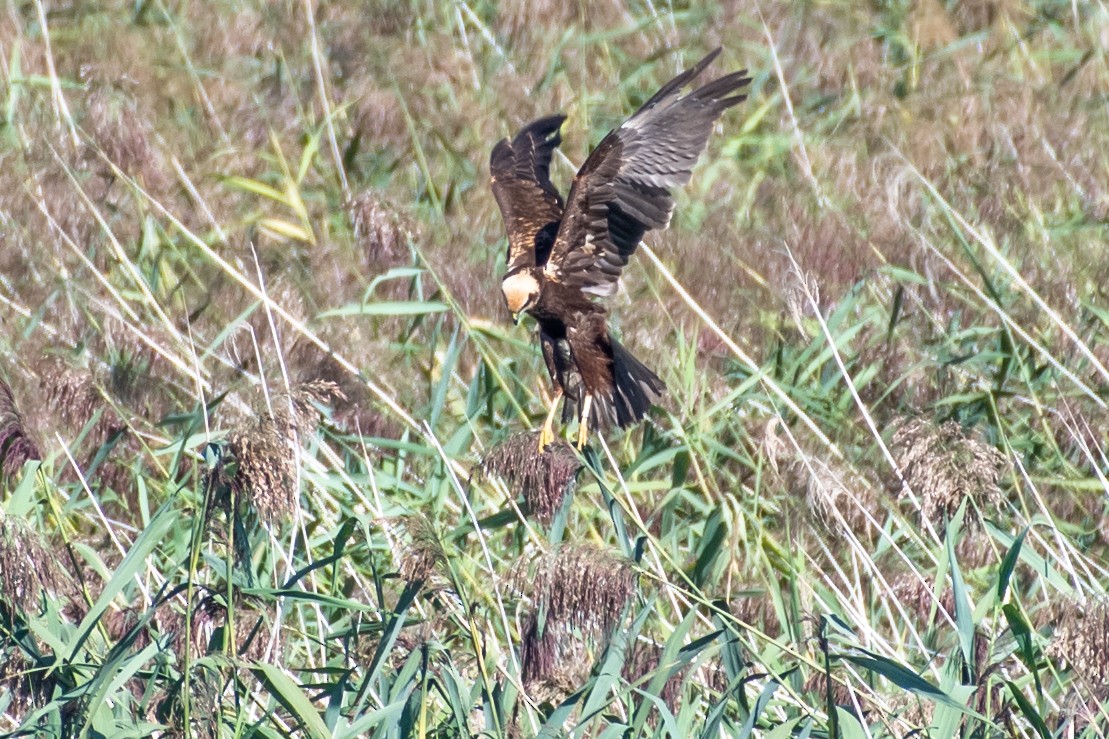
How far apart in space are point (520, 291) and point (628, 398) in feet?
1.39

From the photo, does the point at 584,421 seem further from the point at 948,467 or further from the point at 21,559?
the point at 21,559

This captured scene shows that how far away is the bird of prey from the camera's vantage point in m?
3.77

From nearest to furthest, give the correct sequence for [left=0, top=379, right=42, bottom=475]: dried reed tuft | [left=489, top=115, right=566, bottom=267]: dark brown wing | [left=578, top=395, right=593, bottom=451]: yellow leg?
1. [left=0, top=379, right=42, bottom=475]: dried reed tuft
2. [left=578, top=395, right=593, bottom=451]: yellow leg
3. [left=489, top=115, right=566, bottom=267]: dark brown wing

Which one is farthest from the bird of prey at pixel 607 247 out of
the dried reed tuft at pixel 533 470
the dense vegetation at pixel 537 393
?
the dried reed tuft at pixel 533 470

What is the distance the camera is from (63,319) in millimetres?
3918

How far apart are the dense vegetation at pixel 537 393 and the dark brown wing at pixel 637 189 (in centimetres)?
22

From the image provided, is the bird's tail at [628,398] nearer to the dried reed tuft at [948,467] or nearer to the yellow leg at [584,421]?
the yellow leg at [584,421]

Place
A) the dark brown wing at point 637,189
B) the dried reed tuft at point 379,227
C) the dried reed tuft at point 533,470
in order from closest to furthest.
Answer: the dried reed tuft at point 533,470 < the dried reed tuft at point 379,227 < the dark brown wing at point 637,189

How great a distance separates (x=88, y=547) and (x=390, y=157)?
11.8 feet

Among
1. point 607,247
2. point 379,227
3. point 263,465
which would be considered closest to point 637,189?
point 607,247

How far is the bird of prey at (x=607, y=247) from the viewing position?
377 centimetres

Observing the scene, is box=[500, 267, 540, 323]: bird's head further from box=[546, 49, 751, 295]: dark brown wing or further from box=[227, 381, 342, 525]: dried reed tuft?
box=[227, 381, 342, 525]: dried reed tuft

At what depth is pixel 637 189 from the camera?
401 centimetres

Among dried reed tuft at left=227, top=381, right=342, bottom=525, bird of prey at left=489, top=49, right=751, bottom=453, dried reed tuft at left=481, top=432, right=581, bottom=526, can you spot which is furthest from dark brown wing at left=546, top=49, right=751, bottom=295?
dried reed tuft at left=227, top=381, right=342, bottom=525
